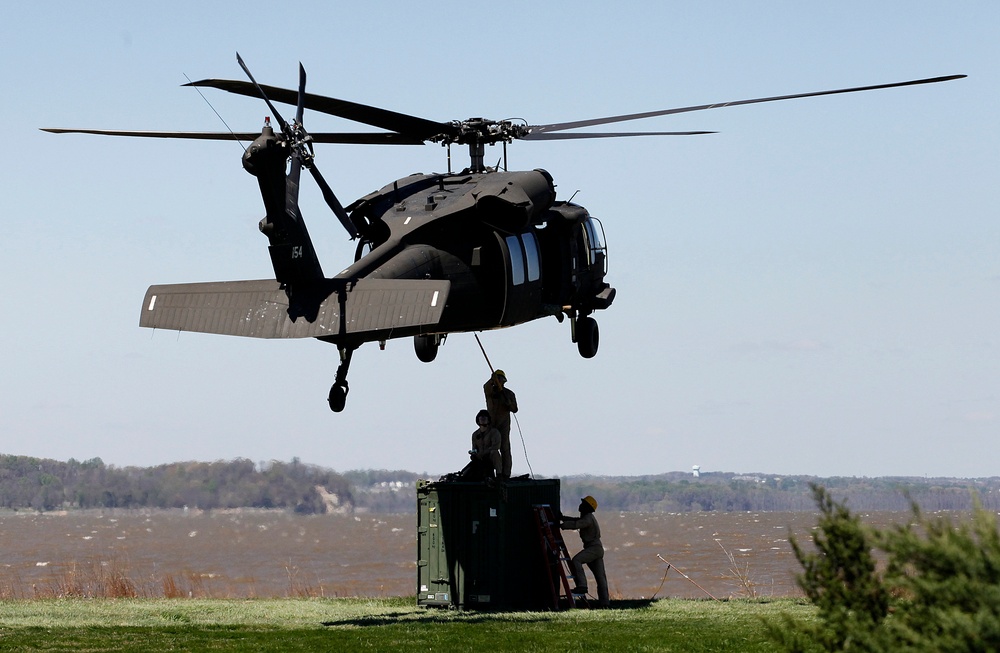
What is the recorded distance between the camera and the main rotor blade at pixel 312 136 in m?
20.5

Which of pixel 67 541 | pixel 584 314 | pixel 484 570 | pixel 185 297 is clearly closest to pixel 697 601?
pixel 484 570

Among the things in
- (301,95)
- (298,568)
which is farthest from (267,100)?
(298,568)

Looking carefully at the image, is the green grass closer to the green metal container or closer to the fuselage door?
the green metal container

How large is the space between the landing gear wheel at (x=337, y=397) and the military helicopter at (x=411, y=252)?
14mm

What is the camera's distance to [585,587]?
19.9m

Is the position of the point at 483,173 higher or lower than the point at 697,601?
higher

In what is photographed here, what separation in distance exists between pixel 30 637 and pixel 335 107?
27.6 ft

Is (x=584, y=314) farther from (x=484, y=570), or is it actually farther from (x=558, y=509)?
(x=484, y=570)

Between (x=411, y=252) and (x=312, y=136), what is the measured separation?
3536 mm

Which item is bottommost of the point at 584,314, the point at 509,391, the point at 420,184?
the point at 509,391

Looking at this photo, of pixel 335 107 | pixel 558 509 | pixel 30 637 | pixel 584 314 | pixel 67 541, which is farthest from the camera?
pixel 67 541

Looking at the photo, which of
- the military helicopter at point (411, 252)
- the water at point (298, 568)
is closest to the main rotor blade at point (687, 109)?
the military helicopter at point (411, 252)

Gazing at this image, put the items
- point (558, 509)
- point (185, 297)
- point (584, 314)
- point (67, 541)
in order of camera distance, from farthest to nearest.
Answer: point (67, 541)
point (584, 314)
point (558, 509)
point (185, 297)

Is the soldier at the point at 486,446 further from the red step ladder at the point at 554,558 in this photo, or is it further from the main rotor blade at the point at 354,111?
the main rotor blade at the point at 354,111
